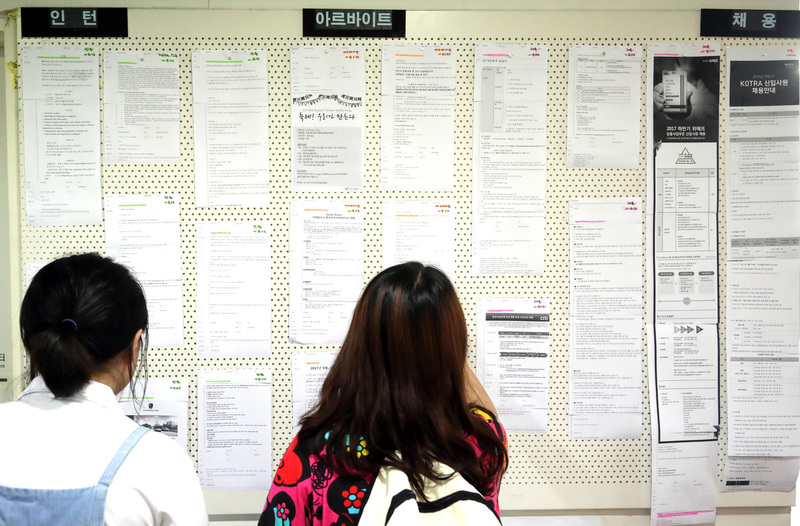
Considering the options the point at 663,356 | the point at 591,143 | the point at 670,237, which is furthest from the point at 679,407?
the point at 591,143

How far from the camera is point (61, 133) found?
1715 mm

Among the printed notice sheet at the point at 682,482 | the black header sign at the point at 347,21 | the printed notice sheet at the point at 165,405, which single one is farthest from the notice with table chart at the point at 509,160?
the printed notice sheet at the point at 165,405

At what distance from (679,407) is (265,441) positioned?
1.37 metres

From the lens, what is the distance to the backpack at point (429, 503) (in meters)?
0.91

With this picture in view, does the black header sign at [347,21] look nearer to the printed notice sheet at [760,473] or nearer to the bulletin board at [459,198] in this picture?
the bulletin board at [459,198]

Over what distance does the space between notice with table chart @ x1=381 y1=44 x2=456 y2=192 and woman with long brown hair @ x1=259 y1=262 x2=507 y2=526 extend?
0.75m

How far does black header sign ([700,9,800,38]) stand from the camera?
1765 mm

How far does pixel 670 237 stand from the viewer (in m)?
1.78

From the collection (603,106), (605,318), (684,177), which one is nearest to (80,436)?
(605,318)

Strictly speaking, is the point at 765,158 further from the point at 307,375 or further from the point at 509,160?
the point at 307,375

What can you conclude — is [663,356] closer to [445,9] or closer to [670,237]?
[670,237]

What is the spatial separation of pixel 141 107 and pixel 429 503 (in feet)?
4.90

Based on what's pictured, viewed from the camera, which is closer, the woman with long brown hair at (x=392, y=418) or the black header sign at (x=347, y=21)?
the woman with long brown hair at (x=392, y=418)

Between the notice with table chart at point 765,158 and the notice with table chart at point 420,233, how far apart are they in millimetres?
944
